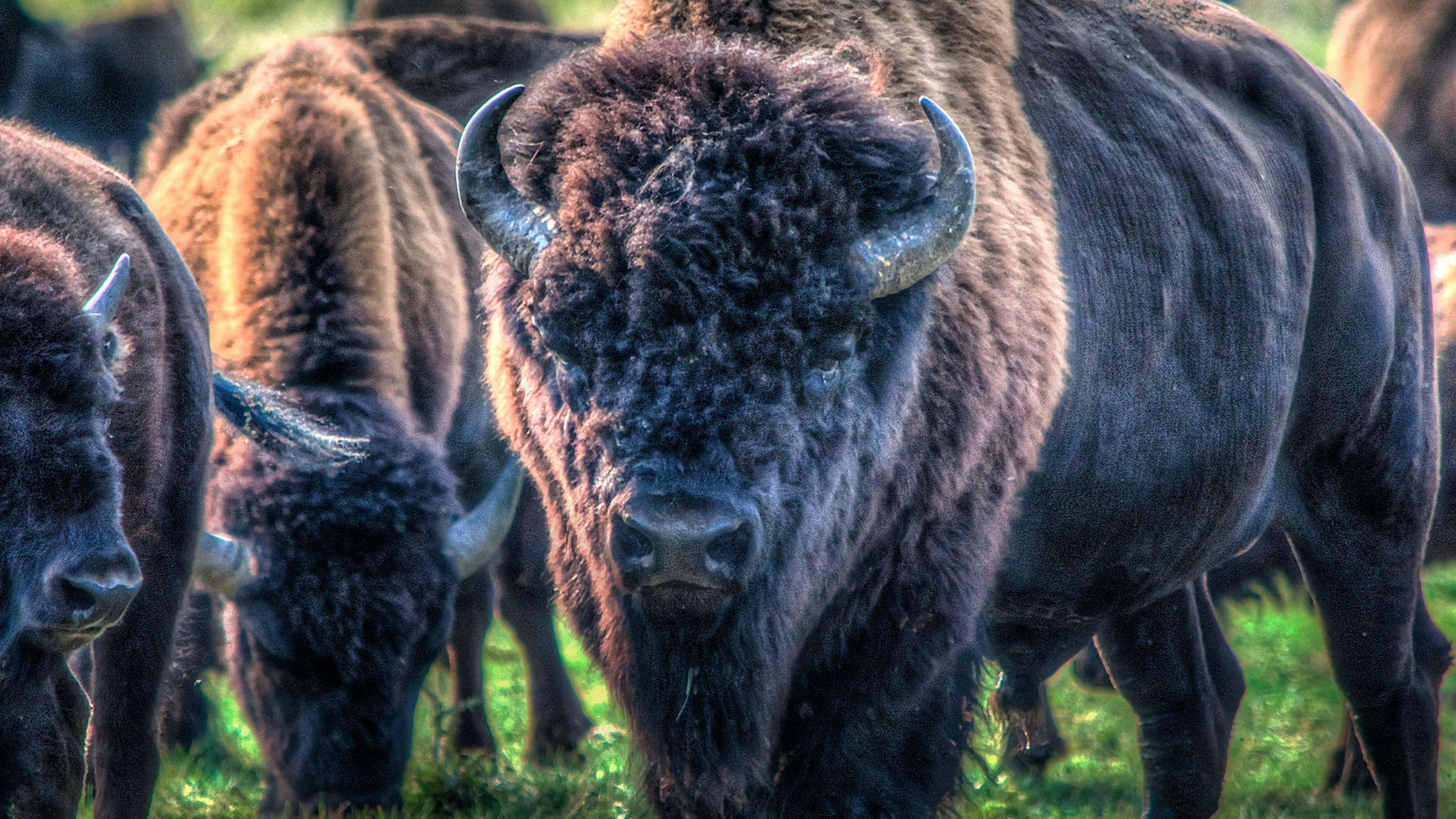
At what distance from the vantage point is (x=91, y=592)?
2.84 m

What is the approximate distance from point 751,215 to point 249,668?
8.80 feet

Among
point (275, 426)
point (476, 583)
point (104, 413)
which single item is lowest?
point (476, 583)

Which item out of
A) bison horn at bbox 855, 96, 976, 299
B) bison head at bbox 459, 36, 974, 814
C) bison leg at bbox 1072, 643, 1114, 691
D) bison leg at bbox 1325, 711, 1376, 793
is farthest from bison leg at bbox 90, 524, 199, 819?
bison leg at bbox 1325, 711, 1376, 793

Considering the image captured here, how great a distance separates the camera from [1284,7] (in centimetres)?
2306

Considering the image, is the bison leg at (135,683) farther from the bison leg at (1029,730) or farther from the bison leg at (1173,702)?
the bison leg at (1173,702)

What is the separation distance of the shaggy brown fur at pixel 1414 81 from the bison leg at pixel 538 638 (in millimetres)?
6421

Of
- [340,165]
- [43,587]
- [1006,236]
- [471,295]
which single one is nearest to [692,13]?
[1006,236]

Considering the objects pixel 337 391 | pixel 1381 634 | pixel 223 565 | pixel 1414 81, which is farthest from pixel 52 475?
pixel 1414 81

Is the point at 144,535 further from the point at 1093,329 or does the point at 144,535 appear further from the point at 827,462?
the point at 1093,329

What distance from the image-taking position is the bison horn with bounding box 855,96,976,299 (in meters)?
2.86

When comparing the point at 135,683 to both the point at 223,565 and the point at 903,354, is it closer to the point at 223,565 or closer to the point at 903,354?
the point at 223,565

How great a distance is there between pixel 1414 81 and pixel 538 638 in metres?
7.46

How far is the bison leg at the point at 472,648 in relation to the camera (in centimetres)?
582

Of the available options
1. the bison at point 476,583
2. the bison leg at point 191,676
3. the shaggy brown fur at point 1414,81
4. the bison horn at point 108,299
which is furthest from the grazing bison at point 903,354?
the shaggy brown fur at point 1414,81
